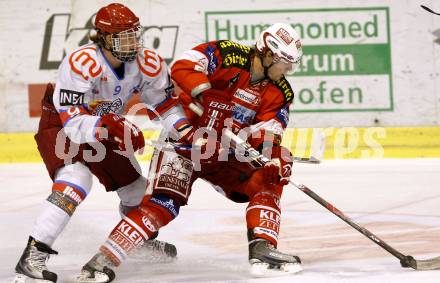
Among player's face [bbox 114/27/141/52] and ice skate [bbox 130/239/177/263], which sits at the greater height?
player's face [bbox 114/27/141/52]

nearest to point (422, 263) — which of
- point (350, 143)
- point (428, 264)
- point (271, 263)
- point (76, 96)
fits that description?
point (428, 264)

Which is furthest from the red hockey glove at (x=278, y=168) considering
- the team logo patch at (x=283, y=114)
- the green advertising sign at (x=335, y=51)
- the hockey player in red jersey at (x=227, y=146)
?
the green advertising sign at (x=335, y=51)

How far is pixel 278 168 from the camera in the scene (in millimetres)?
4090

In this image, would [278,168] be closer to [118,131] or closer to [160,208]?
[160,208]

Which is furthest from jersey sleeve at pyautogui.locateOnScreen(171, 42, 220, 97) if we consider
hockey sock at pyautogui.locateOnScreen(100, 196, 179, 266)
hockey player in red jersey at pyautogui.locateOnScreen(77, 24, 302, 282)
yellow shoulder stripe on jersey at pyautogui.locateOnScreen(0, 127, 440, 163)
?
yellow shoulder stripe on jersey at pyautogui.locateOnScreen(0, 127, 440, 163)

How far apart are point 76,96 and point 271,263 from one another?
→ 3.34ft

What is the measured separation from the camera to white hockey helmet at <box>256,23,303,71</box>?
4160mm

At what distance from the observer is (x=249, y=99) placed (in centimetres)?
433

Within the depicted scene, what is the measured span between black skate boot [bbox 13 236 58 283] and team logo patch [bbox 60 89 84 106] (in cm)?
55

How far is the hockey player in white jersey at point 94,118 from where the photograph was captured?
12.8ft

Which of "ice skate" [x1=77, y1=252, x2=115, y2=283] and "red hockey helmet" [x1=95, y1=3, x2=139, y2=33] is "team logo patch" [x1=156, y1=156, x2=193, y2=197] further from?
"red hockey helmet" [x1=95, y1=3, x2=139, y2=33]

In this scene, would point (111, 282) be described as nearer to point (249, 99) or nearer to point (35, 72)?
point (249, 99)

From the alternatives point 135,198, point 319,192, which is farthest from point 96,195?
point 135,198

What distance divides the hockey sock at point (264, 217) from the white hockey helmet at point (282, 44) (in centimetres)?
57
